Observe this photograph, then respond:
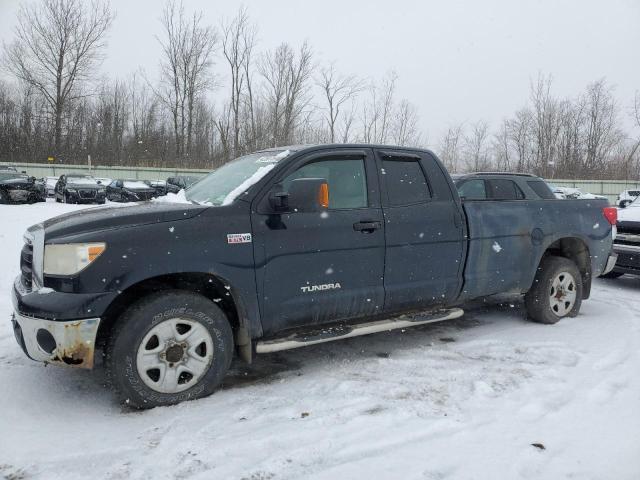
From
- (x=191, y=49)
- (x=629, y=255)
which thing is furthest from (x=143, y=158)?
(x=629, y=255)

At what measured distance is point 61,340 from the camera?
9.61 ft

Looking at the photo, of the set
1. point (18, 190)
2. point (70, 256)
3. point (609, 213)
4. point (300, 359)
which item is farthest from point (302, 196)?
point (18, 190)

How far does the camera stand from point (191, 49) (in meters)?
44.4

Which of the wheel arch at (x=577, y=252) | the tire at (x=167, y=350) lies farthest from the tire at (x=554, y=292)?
the tire at (x=167, y=350)

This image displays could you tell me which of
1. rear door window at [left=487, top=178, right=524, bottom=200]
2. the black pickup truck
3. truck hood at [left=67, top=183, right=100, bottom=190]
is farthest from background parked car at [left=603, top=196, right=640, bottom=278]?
truck hood at [left=67, top=183, right=100, bottom=190]

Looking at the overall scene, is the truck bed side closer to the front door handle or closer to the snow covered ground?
the snow covered ground

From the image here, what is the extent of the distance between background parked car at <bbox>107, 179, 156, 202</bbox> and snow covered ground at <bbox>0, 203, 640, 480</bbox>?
22.9 m

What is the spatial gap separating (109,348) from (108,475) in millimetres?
829

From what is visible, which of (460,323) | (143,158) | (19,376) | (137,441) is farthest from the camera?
(143,158)

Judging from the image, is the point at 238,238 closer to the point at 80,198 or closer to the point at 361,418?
the point at 361,418

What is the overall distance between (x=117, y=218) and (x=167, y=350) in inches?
36.5

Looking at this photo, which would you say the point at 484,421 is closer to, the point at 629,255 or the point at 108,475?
the point at 108,475

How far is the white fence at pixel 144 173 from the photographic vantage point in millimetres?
39062

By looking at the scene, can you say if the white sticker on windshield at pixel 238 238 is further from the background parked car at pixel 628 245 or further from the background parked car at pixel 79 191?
the background parked car at pixel 79 191
